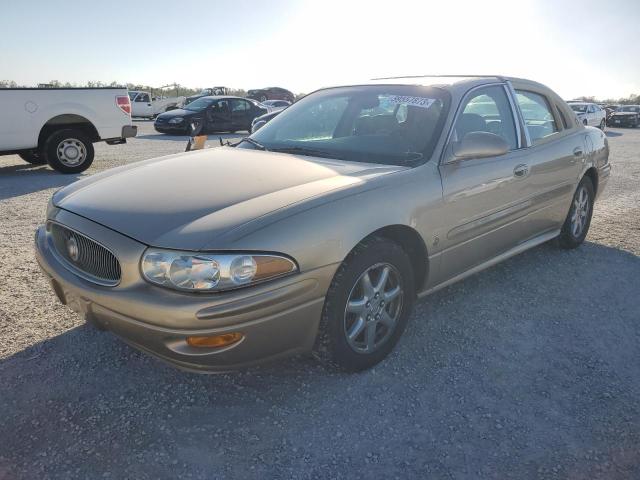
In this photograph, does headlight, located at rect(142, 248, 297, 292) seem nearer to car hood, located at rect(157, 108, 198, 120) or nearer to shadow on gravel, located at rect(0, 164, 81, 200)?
shadow on gravel, located at rect(0, 164, 81, 200)

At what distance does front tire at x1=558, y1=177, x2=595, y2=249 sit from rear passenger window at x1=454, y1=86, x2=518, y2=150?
1263mm

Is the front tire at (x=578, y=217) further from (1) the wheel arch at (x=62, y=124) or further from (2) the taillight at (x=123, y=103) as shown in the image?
(1) the wheel arch at (x=62, y=124)

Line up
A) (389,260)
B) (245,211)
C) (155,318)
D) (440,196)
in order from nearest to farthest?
(155,318), (245,211), (389,260), (440,196)

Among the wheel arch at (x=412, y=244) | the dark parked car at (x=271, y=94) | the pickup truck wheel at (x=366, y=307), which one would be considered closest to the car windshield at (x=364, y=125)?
the wheel arch at (x=412, y=244)

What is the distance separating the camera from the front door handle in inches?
137

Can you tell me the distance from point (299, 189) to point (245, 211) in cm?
34

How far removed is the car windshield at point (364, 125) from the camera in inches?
120

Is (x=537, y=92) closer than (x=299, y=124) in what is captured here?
No

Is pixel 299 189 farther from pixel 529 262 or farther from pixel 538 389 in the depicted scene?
pixel 529 262

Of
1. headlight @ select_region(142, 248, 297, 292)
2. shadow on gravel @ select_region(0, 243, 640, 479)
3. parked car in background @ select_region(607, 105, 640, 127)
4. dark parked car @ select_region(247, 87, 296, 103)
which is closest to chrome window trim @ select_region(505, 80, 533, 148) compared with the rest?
shadow on gravel @ select_region(0, 243, 640, 479)

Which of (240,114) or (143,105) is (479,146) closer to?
(240,114)

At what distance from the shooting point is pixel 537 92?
4.14 meters

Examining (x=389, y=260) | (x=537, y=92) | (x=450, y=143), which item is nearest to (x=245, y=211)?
(x=389, y=260)

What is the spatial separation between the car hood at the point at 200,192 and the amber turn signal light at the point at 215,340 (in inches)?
14.9
